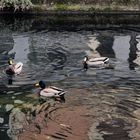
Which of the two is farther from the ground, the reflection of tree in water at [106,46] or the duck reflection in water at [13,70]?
the reflection of tree in water at [106,46]

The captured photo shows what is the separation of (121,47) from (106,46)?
47.4 inches

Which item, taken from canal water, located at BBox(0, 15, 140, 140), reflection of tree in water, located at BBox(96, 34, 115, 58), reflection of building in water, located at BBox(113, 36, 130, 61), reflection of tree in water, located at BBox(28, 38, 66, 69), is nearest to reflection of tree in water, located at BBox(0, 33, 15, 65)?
canal water, located at BBox(0, 15, 140, 140)

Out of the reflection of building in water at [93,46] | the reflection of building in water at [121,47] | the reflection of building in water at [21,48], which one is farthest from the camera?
the reflection of building in water at [93,46]

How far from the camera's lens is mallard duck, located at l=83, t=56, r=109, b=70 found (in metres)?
32.4

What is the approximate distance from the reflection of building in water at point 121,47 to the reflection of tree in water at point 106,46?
316 millimetres

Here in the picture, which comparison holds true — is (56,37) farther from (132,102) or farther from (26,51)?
(132,102)

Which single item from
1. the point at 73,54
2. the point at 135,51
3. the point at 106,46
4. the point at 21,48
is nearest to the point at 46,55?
the point at 73,54

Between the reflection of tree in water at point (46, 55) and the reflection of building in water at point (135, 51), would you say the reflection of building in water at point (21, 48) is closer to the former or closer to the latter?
the reflection of tree in water at point (46, 55)

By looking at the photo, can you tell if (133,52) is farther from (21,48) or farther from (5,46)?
(5,46)

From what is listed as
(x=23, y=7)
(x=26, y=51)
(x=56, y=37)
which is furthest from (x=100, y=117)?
(x=23, y=7)

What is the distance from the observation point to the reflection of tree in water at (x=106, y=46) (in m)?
36.0

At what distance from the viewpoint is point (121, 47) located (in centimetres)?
3788

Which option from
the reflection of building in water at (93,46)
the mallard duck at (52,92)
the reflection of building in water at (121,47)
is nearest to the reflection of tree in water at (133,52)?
the reflection of building in water at (121,47)

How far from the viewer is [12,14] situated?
52.3 meters
